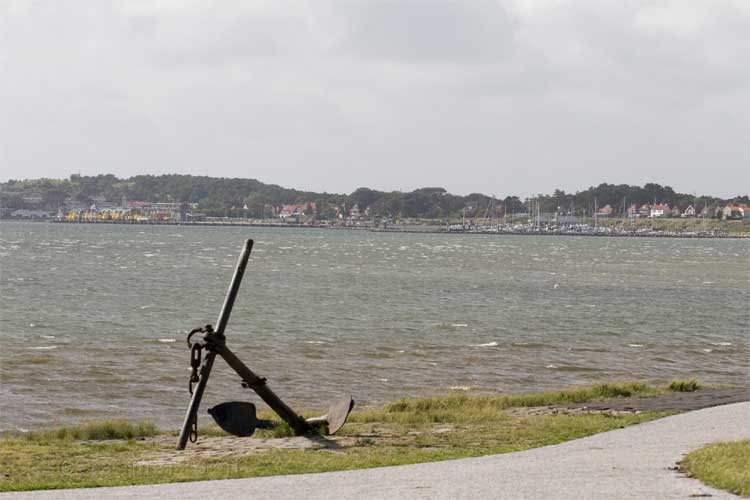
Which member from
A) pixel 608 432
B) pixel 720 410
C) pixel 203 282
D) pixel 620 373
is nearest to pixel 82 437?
pixel 608 432

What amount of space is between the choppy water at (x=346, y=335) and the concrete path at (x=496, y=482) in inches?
330

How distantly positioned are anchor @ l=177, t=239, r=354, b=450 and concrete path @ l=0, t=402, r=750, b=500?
3.63 metres

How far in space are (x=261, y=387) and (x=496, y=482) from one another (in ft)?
19.8

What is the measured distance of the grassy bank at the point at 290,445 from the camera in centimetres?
1436

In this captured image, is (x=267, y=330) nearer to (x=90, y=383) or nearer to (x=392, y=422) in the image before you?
(x=90, y=383)

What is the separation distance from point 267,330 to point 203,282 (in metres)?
32.3

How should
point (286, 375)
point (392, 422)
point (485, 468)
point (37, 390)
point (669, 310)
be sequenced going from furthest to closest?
point (669, 310), point (286, 375), point (37, 390), point (392, 422), point (485, 468)

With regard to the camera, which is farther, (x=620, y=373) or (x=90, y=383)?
(x=620, y=373)

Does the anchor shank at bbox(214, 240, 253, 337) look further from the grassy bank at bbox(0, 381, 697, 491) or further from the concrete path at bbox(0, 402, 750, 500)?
the concrete path at bbox(0, 402, 750, 500)

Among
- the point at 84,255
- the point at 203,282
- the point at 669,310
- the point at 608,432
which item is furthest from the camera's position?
the point at 84,255

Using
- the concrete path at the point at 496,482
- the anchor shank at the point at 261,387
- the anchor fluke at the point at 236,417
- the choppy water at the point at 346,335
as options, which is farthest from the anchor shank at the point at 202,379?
the choppy water at the point at 346,335

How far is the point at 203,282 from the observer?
72625 millimetres

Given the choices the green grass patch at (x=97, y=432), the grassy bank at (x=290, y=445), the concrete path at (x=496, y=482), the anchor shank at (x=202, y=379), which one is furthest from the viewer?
the green grass patch at (x=97, y=432)

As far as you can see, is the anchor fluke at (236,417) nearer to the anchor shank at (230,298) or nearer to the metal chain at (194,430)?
the metal chain at (194,430)
